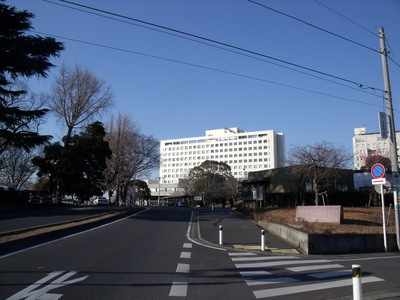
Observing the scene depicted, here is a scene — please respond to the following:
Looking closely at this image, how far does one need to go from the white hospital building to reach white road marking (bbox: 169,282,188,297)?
435ft

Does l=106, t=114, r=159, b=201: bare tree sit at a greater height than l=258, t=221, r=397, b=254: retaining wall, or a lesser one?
greater

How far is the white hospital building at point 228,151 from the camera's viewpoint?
5881 inches

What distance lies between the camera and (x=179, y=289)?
7387mm

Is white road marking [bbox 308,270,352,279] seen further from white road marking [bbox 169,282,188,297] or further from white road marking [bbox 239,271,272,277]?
white road marking [bbox 169,282,188,297]

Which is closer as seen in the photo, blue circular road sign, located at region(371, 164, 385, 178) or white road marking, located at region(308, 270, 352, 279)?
white road marking, located at region(308, 270, 352, 279)

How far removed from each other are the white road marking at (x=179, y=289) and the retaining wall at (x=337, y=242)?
25.1 feet

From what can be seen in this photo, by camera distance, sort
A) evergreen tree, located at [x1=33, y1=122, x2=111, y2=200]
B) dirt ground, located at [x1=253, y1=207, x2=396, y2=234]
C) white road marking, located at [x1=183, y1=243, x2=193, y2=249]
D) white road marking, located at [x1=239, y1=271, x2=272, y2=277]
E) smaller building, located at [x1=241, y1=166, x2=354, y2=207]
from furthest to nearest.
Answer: evergreen tree, located at [x1=33, y1=122, x2=111, y2=200]
smaller building, located at [x1=241, y1=166, x2=354, y2=207]
dirt ground, located at [x1=253, y1=207, x2=396, y2=234]
white road marking, located at [x1=183, y1=243, x2=193, y2=249]
white road marking, located at [x1=239, y1=271, x2=272, y2=277]

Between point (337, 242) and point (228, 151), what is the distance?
5659 inches

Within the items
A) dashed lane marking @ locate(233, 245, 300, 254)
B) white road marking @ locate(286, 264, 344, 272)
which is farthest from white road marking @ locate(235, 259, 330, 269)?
dashed lane marking @ locate(233, 245, 300, 254)

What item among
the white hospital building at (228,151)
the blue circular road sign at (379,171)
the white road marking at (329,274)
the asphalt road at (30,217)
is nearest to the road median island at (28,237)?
the asphalt road at (30,217)

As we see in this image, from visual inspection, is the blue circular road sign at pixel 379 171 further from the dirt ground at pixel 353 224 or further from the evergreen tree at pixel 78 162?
the evergreen tree at pixel 78 162

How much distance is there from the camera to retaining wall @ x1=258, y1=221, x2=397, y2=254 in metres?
14.1

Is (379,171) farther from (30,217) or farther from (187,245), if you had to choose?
(30,217)

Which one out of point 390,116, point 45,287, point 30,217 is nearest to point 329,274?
point 45,287
